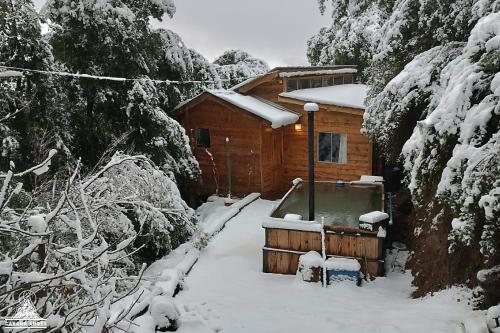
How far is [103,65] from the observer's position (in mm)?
11336

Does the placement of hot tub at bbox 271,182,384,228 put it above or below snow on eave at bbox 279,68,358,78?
below

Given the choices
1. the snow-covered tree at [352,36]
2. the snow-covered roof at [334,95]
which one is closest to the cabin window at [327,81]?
the snow-covered roof at [334,95]

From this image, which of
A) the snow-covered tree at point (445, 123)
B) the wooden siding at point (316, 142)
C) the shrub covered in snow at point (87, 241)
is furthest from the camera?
the wooden siding at point (316, 142)

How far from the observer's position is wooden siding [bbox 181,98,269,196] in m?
14.1

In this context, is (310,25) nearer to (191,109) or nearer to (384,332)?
(191,109)

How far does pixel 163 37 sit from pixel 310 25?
77.1ft

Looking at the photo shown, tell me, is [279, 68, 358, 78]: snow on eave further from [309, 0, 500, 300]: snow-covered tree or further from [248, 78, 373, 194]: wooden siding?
[309, 0, 500, 300]: snow-covered tree

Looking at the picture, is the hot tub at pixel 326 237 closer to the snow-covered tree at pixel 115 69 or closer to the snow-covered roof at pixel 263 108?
the snow-covered roof at pixel 263 108

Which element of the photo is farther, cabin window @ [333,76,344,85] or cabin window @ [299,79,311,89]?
cabin window @ [333,76,344,85]

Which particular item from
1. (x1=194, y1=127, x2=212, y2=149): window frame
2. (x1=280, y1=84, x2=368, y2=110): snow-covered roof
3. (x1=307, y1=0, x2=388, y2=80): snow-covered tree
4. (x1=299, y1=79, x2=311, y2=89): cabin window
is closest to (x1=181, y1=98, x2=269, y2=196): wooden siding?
(x1=194, y1=127, x2=212, y2=149): window frame

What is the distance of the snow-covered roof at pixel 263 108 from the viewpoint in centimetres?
1331

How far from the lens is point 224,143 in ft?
48.4

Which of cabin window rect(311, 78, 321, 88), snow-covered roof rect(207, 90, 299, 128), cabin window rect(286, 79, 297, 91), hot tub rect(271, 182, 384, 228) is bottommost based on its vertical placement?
hot tub rect(271, 182, 384, 228)

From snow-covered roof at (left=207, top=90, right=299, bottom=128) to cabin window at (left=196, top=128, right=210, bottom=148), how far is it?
1.49m
